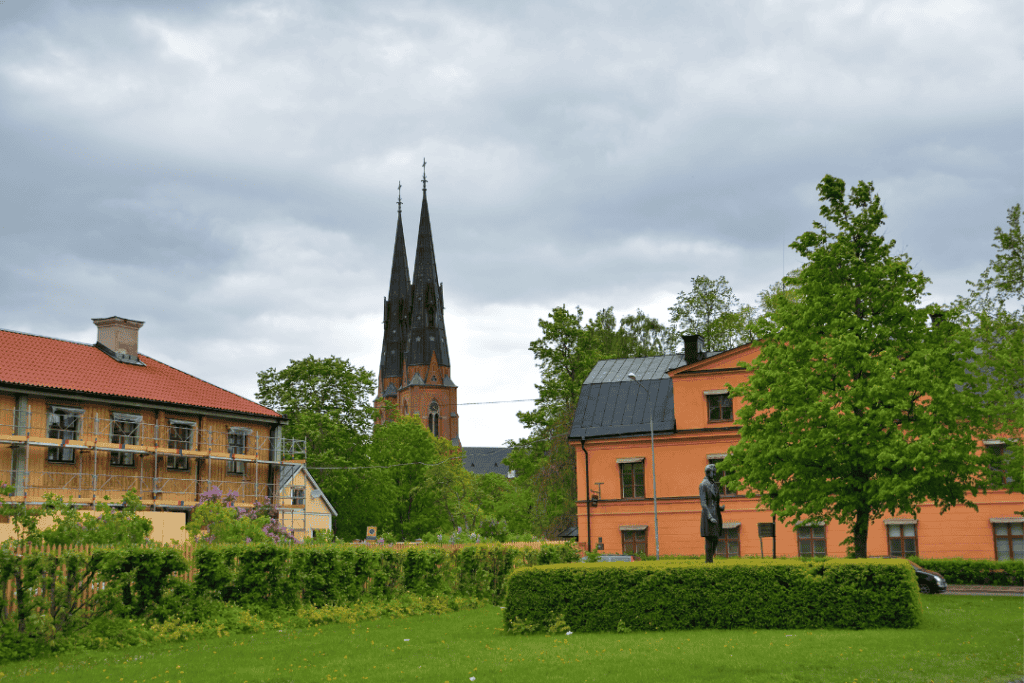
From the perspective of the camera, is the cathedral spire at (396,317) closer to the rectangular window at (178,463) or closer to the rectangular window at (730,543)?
the rectangular window at (178,463)

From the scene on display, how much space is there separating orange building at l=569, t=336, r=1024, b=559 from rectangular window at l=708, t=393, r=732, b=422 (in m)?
0.05

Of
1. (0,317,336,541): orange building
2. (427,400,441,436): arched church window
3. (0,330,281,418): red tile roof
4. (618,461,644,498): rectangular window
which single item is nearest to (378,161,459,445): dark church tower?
(427,400,441,436): arched church window

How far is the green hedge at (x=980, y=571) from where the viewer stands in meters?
33.2

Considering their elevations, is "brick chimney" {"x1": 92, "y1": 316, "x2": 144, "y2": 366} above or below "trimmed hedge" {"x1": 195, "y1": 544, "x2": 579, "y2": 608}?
above

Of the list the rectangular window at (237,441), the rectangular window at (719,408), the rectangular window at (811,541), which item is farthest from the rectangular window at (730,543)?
the rectangular window at (237,441)

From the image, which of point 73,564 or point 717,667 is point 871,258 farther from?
point 73,564

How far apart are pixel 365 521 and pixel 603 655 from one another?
5277 cm

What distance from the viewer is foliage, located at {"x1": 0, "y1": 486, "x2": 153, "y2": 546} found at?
59.0 ft

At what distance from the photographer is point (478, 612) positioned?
22688mm

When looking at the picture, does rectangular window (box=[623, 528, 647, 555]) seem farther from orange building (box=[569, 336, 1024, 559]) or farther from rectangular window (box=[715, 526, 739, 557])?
rectangular window (box=[715, 526, 739, 557])

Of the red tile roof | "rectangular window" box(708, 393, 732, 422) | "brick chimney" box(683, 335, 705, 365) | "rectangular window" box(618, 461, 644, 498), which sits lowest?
"rectangular window" box(618, 461, 644, 498)

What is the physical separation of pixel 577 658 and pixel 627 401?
3241 centimetres

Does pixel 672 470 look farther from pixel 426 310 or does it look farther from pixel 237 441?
pixel 426 310

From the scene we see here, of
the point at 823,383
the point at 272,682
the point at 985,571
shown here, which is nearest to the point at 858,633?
the point at 272,682
